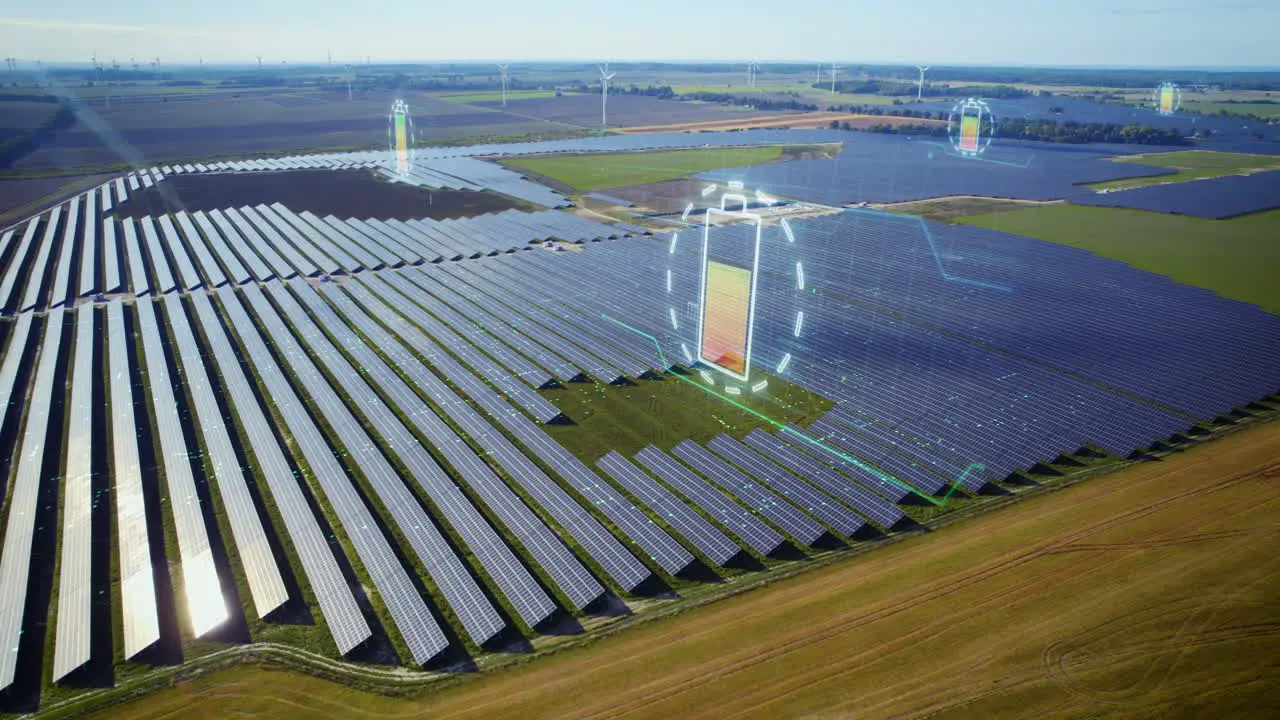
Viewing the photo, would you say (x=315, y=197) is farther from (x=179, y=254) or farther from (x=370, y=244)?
(x=370, y=244)

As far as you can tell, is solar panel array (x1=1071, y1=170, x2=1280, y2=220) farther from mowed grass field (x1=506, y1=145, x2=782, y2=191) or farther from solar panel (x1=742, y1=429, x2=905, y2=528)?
solar panel (x1=742, y1=429, x2=905, y2=528)

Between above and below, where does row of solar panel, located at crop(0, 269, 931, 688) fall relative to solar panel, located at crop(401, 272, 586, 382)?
below

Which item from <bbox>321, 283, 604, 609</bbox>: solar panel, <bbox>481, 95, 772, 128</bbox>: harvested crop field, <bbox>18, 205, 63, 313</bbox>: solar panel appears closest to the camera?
<bbox>321, 283, 604, 609</bbox>: solar panel

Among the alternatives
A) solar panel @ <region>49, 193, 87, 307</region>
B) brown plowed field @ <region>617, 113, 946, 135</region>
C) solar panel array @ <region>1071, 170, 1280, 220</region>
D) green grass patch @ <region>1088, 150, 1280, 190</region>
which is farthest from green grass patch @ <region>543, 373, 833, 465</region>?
brown plowed field @ <region>617, 113, 946, 135</region>

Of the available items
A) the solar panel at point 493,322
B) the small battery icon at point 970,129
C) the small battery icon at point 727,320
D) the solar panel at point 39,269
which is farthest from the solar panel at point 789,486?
the small battery icon at point 970,129

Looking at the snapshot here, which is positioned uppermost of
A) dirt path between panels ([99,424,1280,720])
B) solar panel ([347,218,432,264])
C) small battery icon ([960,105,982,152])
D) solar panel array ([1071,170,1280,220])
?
small battery icon ([960,105,982,152])

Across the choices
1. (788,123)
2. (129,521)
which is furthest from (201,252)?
(788,123)

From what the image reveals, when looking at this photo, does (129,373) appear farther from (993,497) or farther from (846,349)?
(993,497)

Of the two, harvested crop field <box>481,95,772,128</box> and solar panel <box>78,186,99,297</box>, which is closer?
solar panel <box>78,186,99,297</box>
